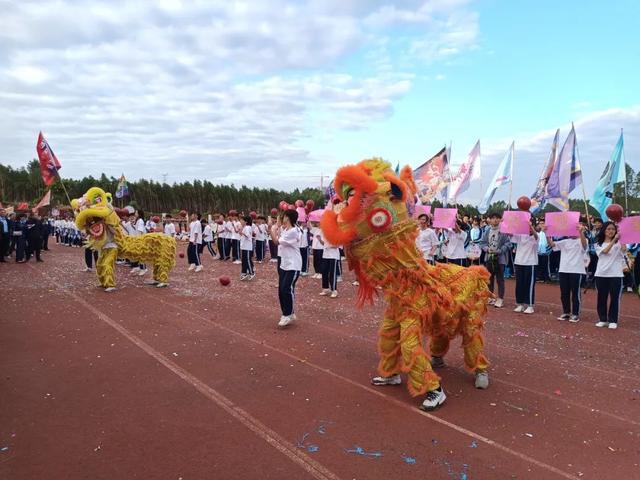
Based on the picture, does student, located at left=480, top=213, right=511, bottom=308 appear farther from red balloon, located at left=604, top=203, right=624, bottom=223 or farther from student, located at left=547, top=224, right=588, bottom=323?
red balloon, located at left=604, top=203, right=624, bottom=223

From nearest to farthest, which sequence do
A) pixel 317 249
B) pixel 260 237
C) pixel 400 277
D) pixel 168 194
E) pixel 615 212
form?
pixel 400 277 < pixel 615 212 < pixel 317 249 < pixel 260 237 < pixel 168 194

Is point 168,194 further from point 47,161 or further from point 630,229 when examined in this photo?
point 630,229

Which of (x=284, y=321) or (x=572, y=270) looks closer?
(x=284, y=321)

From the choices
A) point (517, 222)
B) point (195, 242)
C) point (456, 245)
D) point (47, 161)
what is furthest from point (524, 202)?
point (47, 161)

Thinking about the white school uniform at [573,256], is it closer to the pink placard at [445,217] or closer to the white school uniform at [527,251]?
the white school uniform at [527,251]

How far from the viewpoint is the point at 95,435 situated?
376 cm

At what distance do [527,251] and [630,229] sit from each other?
193 centimetres

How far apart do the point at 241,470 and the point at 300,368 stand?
215cm

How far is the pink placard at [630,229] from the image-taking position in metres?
6.75

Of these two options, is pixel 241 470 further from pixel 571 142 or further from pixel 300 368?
pixel 571 142

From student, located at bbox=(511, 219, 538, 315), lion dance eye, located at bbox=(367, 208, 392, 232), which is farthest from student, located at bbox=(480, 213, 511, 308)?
lion dance eye, located at bbox=(367, 208, 392, 232)

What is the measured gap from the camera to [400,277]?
4.54 m

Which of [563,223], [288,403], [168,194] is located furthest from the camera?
[168,194]

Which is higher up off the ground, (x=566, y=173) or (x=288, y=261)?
(x=566, y=173)
